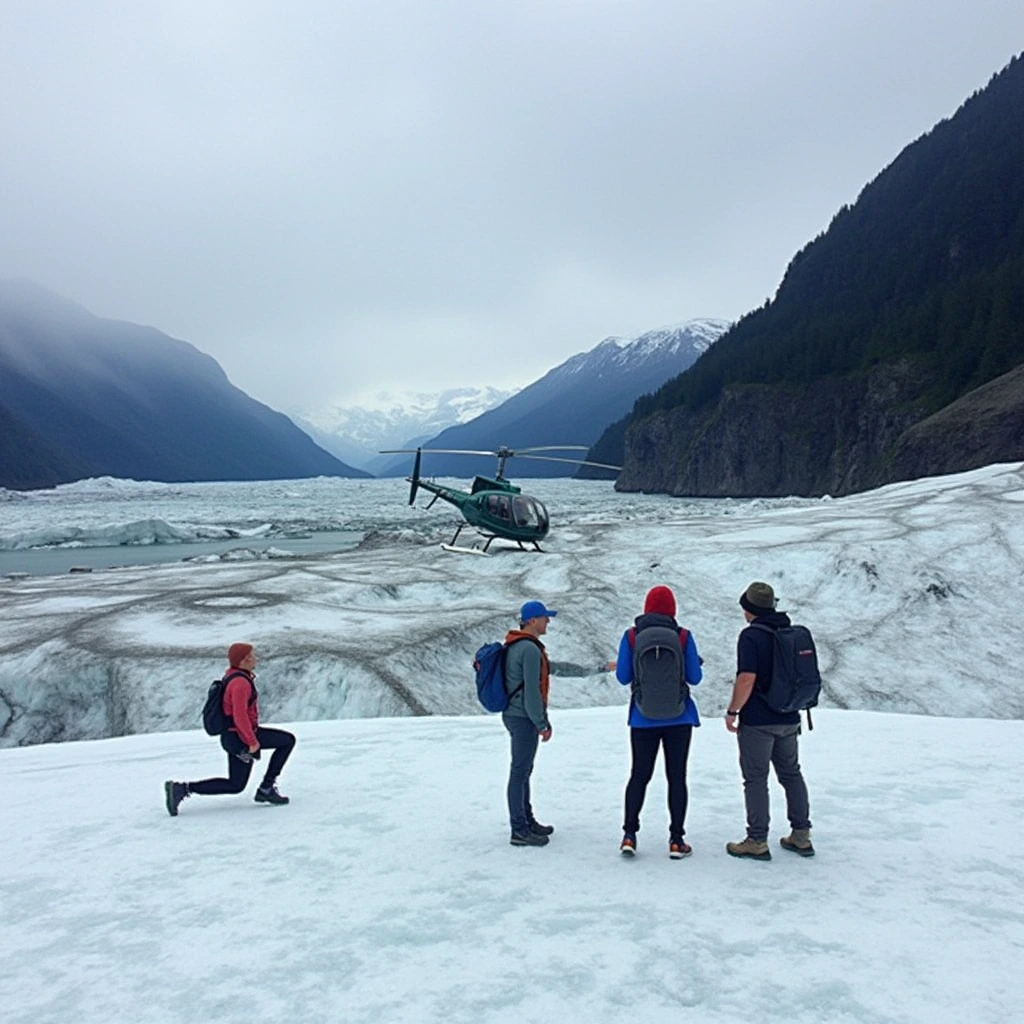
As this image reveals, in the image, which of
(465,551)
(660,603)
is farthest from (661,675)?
(465,551)

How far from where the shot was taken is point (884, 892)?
4.88 metres

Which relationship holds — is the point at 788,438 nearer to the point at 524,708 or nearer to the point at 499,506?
the point at 499,506

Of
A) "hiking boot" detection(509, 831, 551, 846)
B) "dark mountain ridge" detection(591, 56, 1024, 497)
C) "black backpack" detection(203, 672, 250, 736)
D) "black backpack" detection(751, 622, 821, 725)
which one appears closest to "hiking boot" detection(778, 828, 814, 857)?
"black backpack" detection(751, 622, 821, 725)

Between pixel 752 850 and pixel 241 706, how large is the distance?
4208 mm

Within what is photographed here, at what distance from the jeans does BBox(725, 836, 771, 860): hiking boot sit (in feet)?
5.10

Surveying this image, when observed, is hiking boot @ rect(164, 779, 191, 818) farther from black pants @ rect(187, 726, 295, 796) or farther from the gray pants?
the gray pants

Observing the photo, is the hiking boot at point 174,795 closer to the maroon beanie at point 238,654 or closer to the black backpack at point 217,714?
the black backpack at point 217,714

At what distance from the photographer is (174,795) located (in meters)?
6.47

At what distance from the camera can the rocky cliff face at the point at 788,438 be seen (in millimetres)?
79500

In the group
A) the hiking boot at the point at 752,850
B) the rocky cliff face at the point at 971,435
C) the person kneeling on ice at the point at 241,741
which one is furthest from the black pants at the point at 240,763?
the rocky cliff face at the point at 971,435

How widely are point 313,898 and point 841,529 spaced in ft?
78.2

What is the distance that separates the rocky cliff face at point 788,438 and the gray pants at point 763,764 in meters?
71.8

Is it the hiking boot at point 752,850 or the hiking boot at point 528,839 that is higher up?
the hiking boot at point 752,850

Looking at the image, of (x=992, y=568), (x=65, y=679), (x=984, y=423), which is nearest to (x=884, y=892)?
(x=65, y=679)
